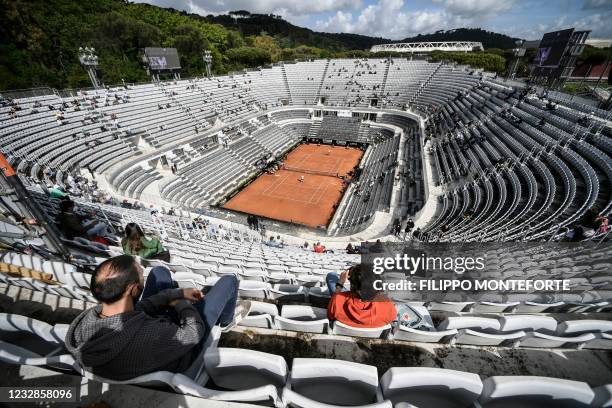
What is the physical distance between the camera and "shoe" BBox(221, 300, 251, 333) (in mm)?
3510

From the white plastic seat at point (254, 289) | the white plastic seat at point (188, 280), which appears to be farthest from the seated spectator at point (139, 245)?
the white plastic seat at point (254, 289)

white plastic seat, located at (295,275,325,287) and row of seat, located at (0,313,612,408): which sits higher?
row of seat, located at (0,313,612,408)

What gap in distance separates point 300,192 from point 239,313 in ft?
85.5

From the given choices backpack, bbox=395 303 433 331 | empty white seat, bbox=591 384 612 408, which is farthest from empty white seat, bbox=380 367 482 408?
backpack, bbox=395 303 433 331

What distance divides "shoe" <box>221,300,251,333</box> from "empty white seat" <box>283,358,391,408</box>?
124 cm

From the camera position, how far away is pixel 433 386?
255 centimetres

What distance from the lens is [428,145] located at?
27922 mm

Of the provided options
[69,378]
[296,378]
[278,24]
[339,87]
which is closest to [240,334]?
[296,378]

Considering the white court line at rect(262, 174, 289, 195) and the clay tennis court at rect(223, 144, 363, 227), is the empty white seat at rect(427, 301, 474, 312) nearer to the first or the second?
the clay tennis court at rect(223, 144, 363, 227)

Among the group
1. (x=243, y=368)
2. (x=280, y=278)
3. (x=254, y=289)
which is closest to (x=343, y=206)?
(x=280, y=278)

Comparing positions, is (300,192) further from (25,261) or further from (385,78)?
(385,78)

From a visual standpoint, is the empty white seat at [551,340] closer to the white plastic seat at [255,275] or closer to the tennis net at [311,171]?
the white plastic seat at [255,275]

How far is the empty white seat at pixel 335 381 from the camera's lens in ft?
8.21

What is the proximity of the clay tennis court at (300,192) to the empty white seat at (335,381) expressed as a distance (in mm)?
21386
